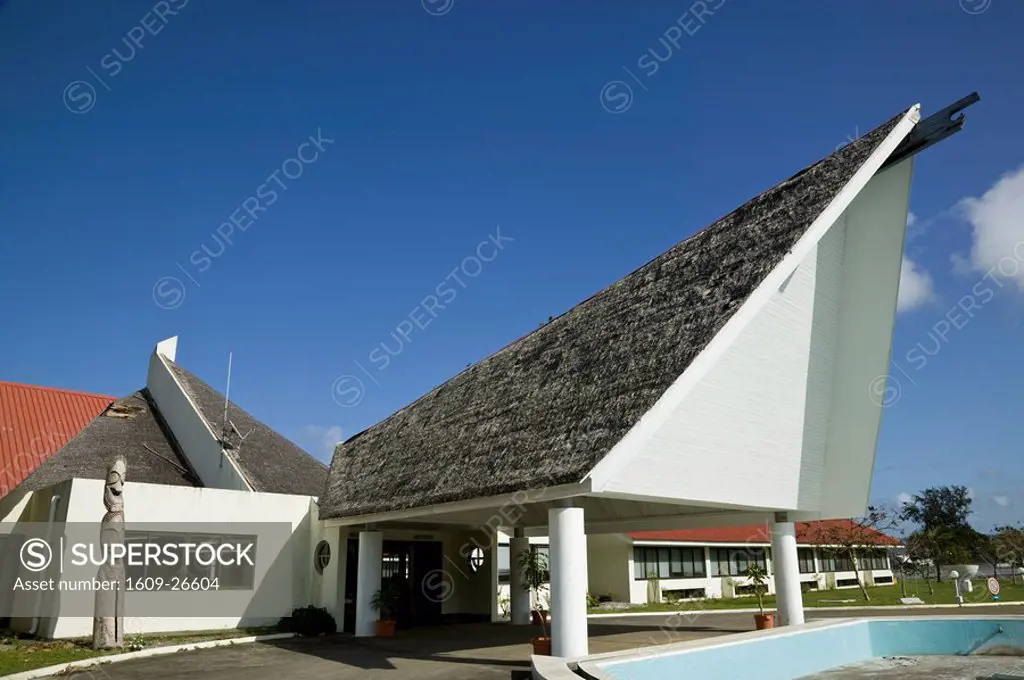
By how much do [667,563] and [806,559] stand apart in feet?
38.9

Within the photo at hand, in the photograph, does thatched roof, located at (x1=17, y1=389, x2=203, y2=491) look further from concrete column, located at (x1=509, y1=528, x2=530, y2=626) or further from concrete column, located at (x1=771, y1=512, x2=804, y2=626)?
concrete column, located at (x1=771, y1=512, x2=804, y2=626)

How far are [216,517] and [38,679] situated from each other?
22.1 feet

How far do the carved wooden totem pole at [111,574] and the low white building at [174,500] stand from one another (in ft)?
4.97

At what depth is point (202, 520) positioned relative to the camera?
682 inches

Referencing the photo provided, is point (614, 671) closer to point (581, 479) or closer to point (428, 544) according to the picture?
point (581, 479)

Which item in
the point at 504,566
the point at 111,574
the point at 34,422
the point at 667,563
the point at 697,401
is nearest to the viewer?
the point at 697,401

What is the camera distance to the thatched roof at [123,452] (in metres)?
19.4

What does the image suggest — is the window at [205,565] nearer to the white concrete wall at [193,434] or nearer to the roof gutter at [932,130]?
the white concrete wall at [193,434]

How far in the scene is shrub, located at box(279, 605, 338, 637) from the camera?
17375 mm

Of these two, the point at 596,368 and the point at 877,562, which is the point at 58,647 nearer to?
the point at 596,368

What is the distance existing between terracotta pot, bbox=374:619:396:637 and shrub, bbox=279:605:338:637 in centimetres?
134

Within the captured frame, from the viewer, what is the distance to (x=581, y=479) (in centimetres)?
1015

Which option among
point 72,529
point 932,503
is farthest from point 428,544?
point 932,503

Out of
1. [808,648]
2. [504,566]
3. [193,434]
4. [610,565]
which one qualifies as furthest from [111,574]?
[610,565]
